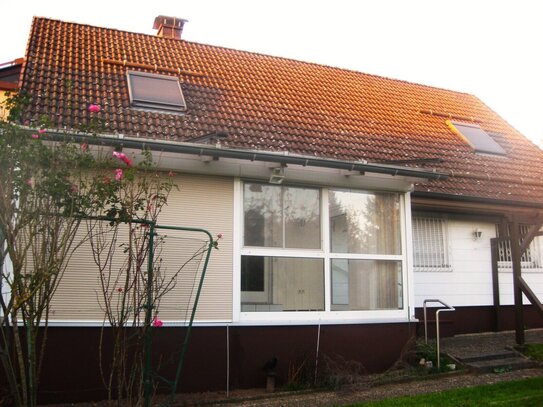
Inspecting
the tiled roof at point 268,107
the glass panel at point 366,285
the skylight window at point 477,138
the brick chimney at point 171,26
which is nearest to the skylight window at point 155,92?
the tiled roof at point 268,107

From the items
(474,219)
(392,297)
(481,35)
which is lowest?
(392,297)

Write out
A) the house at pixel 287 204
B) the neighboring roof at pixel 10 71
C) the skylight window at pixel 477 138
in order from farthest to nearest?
the skylight window at pixel 477 138 → the neighboring roof at pixel 10 71 → the house at pixel 287 204

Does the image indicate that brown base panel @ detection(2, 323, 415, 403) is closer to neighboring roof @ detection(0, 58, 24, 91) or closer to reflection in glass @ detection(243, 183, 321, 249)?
reflection in glass @ detection(243, 183, 321, 249)

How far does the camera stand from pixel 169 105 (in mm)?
9844

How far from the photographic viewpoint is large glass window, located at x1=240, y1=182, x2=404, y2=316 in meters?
8.18

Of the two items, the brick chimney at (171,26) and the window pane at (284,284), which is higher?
the brick chimney at (171,26)

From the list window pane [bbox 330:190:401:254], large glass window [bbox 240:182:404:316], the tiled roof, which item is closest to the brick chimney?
the tiled roof

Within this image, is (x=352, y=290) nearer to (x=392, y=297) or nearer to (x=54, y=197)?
(x=392, y=297)

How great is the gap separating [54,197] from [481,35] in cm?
918

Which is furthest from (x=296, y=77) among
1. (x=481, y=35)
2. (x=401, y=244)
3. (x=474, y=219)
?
(x=401, y=244)

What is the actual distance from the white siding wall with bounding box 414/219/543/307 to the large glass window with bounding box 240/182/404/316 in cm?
263

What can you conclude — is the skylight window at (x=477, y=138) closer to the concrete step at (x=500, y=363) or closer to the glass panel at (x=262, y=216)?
the concrete step at (x=500, y=363)

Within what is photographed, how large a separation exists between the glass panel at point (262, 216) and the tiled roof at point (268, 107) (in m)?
1.01

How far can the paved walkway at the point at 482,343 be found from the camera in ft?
30.7
